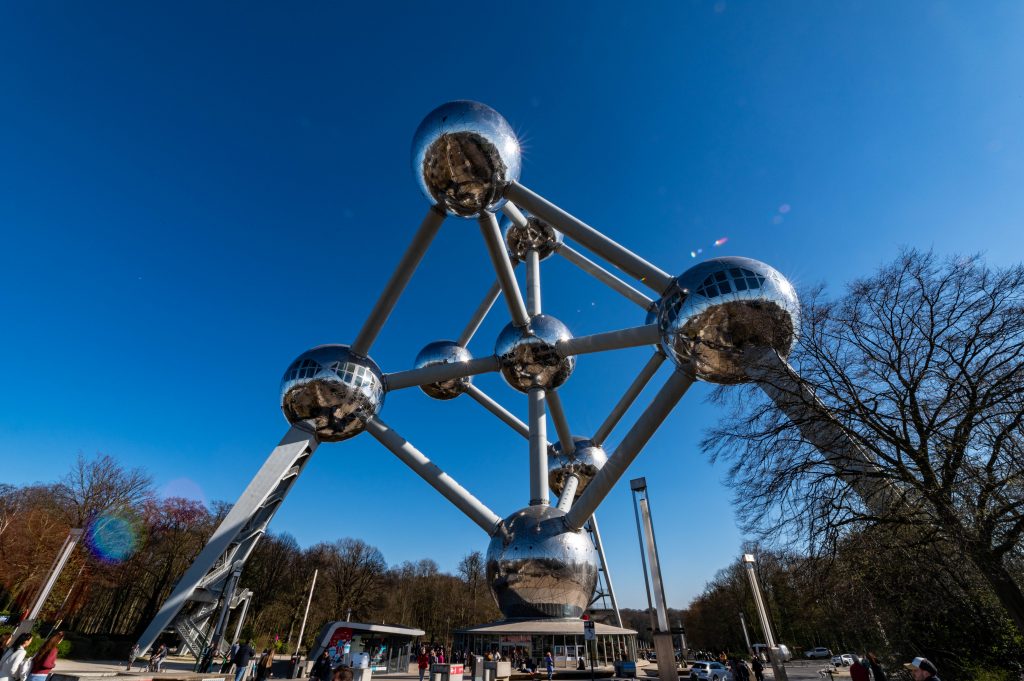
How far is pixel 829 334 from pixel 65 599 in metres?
34.7

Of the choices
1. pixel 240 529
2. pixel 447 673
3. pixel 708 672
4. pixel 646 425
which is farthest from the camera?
pixel 708 672

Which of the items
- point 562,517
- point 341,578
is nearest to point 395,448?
point 562,517

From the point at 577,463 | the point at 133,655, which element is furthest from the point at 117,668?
the point at 577,463

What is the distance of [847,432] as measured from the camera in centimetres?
649

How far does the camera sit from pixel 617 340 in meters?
9.73

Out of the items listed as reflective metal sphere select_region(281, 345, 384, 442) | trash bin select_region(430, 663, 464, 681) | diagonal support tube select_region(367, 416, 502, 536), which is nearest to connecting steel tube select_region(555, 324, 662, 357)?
diagonal support tube select_region(367, 416, 502, 536)

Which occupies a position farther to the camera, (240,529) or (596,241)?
(240,529)

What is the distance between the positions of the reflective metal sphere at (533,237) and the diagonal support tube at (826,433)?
32.3 ft

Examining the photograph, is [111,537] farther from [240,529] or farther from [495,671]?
[495,671]

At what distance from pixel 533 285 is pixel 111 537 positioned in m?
29.8

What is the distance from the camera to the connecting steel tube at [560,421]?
1355cm

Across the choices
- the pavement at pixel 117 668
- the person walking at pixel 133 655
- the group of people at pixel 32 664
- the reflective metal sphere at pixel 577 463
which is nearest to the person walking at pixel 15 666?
the group of people at pixel 32 664

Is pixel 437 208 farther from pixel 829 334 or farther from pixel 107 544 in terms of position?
pixel 107 544

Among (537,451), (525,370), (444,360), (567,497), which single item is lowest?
(567,497)
